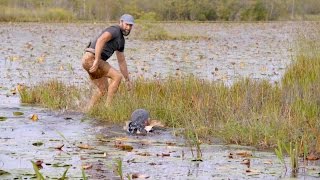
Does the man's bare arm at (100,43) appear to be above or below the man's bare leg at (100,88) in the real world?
above

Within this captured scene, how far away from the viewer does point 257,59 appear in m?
Result: 26.2

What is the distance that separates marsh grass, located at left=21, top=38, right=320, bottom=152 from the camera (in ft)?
34.3

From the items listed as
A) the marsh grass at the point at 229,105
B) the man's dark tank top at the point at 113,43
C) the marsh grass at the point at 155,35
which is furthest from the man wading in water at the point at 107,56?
the marsh grass at the point at 155,35

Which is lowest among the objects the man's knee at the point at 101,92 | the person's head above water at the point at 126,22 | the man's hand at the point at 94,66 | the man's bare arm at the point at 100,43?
the man's knee at the point at 101,92

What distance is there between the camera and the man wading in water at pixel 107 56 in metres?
12.6

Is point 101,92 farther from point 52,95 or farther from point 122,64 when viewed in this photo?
point 52,95

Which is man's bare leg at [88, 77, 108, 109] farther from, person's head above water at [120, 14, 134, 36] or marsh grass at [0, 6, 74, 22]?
marsh grass at [0, 6, 74, 22]

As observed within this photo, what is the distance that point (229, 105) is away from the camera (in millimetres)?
12125

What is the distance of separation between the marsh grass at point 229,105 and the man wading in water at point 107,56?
232 millimetres

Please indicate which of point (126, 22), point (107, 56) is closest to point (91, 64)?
point (107, 56)

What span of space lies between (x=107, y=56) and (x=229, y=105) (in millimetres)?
2296

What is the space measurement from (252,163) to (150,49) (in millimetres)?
21896

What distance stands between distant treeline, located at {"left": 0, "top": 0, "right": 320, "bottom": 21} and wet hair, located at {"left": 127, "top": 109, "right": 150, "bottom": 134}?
44414mm

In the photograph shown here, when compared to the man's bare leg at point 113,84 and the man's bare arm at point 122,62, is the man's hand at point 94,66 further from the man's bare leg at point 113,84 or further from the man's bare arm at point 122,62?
the man's bare arm at point 122,62
